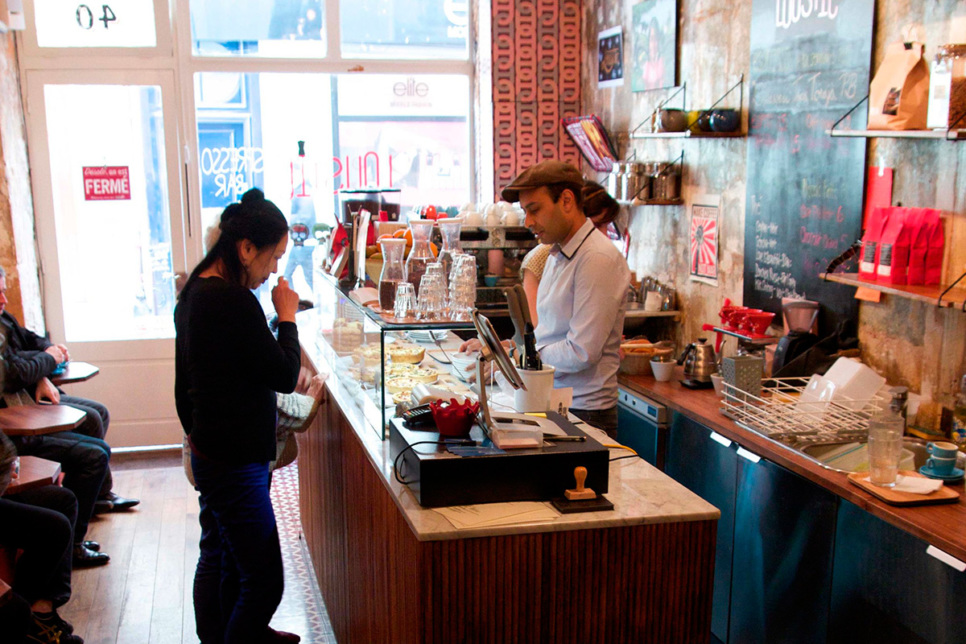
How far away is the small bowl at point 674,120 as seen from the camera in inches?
175

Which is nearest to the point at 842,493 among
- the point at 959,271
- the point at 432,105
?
the point at 959,271

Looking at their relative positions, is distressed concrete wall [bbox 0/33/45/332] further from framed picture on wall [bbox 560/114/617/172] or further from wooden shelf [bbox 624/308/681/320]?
wooden shelf [bbox 624/308/681/320]

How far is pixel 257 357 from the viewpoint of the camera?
9.02 feet

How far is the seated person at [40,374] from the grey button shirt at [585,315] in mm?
2737

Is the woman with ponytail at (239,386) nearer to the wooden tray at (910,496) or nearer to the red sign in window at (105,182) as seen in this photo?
the wooden tray at (910,496)

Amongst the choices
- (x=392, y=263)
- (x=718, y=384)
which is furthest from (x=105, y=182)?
(x=718, y=384)

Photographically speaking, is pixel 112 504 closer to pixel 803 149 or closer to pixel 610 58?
pixel 610 58

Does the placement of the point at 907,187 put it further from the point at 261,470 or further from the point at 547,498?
the point at 261,470

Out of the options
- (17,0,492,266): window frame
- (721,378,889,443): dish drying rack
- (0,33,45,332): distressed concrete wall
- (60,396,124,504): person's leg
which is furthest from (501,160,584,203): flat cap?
(0,33,45,332): distressed concrete wall

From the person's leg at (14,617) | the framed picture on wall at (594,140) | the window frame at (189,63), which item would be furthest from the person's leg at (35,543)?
the framed picture on wall at (594,140)

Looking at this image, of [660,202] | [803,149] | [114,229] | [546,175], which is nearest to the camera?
[546,175]

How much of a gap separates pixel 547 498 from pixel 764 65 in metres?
2.62

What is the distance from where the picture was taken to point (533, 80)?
6070mm

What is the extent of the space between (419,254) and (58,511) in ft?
7.07
